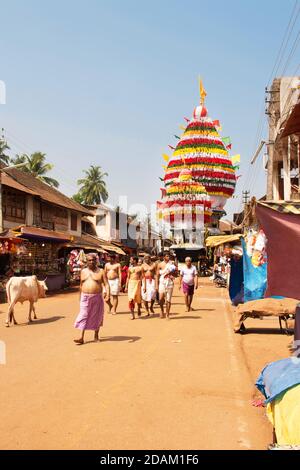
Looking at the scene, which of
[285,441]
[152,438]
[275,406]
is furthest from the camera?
[152,438]

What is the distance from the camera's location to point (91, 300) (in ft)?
30.5

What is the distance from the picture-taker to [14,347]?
877cm

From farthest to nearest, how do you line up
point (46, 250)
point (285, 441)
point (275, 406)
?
1. point (46, 250)
2. point (275, 406)
3. point (285, 441)

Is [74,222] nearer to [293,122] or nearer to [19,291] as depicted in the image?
[19,291]

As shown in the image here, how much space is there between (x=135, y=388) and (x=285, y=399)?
265cm

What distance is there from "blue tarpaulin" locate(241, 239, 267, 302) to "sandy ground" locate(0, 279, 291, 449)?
0.93 m

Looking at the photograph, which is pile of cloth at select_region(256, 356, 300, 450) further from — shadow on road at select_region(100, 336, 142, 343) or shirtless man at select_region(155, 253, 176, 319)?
shirtless man at select_region(155, 253, 176, 319)

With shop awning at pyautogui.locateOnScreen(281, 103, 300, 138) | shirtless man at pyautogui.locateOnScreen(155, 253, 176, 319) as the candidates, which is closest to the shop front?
shirtless man at pyautogui.locateOnScreen(155, 253, 176, 319)

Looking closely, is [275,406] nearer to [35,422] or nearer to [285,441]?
[285,441]

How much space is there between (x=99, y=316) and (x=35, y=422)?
4617 mm

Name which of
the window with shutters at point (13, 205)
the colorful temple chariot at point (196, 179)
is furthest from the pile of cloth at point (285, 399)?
the colorful temple chariot at point (196, 179)

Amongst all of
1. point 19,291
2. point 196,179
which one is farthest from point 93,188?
point 19,291

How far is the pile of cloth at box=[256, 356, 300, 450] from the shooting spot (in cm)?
358
